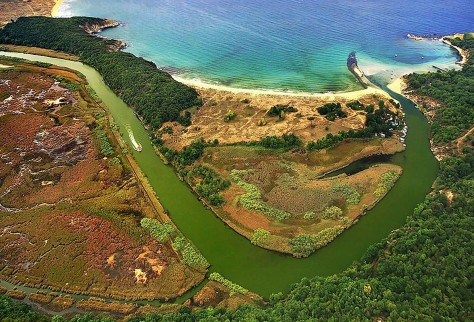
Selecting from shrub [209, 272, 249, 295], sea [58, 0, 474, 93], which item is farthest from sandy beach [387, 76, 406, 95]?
shrub [209, 272, 249, 295]

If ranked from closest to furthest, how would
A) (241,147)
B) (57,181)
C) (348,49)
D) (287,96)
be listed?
(57,181), (241,147), (287,96), (348,49)

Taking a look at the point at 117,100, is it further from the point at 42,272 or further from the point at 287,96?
the point at 42,272

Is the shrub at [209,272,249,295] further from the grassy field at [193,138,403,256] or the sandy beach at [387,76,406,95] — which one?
the sandy beach at [387,76,406,95]

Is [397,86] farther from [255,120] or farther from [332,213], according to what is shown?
[332,213]

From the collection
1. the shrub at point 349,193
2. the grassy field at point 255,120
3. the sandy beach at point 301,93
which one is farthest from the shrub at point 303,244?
the sandy beach at point 301,93

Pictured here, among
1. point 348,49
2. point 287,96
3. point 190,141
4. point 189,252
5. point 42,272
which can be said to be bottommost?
point 42,272

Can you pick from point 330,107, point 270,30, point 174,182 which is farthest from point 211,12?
point 174,182
